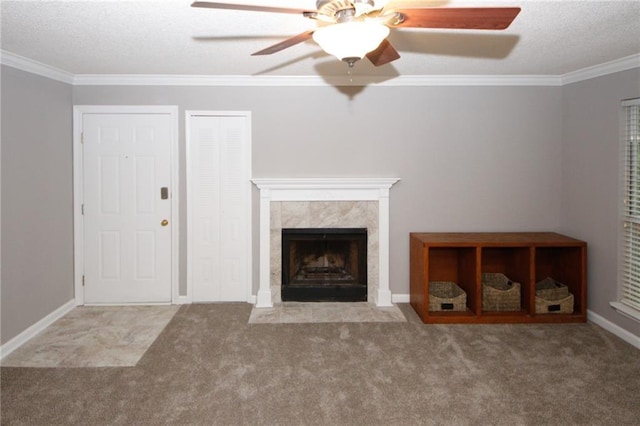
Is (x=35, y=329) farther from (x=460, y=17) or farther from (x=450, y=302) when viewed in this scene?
(x=460, y=17)

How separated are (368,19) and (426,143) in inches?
102

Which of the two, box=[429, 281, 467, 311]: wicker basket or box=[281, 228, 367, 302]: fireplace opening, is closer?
box=[429, 281, 467, 311]: wicker basket

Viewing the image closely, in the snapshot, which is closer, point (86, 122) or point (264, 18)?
point (264, 18)

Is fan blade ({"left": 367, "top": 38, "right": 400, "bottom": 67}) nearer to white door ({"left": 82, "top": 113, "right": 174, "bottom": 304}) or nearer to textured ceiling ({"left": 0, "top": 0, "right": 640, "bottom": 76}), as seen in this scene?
textured ceiling ({"left": 0, "top": 0, "right": 640, "bottom": 76})

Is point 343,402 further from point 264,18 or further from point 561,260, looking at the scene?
point 561,260

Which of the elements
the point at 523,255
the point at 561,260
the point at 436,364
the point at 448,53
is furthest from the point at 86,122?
the point at 561,260

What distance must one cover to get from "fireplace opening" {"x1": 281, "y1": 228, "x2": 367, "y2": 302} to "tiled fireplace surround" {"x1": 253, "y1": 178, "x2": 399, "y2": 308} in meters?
0.06

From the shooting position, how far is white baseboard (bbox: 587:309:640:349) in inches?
132

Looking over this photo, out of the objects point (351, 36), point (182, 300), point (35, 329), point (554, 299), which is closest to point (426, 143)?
point (554, 299)

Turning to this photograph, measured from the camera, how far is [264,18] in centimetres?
252

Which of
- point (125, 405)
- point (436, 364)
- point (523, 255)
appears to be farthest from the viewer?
point (523, 255)

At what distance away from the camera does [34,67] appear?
3.53 meters

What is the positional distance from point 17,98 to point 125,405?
2.53m

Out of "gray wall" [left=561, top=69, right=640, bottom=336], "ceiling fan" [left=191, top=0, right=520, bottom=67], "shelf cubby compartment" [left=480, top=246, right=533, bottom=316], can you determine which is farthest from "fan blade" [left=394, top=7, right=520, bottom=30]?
"shelf cubby compartment" [left=480, top=246, right=533, bottom=316]
